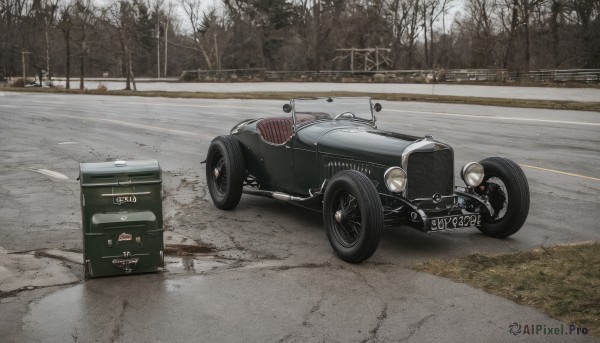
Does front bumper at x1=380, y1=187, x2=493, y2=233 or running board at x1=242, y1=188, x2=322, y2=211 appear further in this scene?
running board at x1=242, y1=188, x2=322, y2=211

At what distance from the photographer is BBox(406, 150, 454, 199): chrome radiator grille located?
7.19m

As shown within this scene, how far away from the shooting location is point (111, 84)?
65.1 m

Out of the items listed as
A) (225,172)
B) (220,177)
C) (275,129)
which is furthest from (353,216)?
(220,177)

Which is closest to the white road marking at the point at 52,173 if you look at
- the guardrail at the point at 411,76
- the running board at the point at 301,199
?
the running board at the point at 301,199

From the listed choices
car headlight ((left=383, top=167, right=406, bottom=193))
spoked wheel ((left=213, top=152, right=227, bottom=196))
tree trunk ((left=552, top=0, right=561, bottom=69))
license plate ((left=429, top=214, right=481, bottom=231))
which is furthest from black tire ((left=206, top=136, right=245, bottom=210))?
tree trunk ((left=552, top=0, right=561, bottom=69))

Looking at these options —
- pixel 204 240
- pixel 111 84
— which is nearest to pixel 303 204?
pixel 204 240

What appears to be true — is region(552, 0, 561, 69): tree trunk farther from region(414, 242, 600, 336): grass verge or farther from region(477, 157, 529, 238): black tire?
region(414, 242, 600, 336): grass verge

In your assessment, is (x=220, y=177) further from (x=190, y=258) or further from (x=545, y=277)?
(x=545, y=277)

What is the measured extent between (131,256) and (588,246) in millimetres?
4562

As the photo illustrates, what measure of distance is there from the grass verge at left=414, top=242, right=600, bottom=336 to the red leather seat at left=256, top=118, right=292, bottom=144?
108 inches

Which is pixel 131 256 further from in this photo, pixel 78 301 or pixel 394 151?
pixel 394 151

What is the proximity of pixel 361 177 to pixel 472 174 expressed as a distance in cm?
162

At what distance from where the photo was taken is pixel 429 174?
7.28m

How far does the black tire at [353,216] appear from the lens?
6.46 meters
